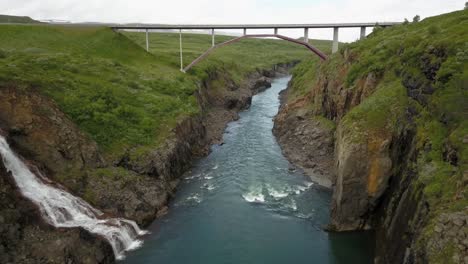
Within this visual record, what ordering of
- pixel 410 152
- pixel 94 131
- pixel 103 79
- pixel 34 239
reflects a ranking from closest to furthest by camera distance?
pixel 34 239
pixel 410 152
pixel 94 131
pixel 103 79

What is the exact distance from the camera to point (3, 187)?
26.8 m

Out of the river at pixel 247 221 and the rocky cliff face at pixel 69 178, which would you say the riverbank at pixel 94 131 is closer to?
the rocky cliff face at pixel 69 178

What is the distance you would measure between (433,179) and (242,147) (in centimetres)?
3200

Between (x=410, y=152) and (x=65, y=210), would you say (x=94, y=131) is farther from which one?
(x=410, y=152)

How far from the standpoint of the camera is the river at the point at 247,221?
28047 millimetres

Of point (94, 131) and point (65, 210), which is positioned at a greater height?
point (94, 131)

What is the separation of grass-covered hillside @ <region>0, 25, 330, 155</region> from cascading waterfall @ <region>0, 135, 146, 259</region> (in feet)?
28.1

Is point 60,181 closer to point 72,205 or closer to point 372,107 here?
point 72,205

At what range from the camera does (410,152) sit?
91.0ft

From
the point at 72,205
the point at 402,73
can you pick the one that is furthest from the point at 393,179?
the point at 72,205

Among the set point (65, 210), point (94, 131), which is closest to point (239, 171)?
point (94, 131)

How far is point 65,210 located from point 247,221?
577 inches

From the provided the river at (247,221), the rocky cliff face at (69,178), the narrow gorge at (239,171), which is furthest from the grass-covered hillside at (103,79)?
the river at (247,221)

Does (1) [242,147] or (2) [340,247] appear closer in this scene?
(2) [340,247]
